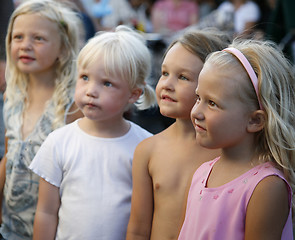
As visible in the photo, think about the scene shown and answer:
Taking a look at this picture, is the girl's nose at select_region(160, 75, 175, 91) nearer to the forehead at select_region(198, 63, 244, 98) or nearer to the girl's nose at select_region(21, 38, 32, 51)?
the forehead at select_region(198, 63, 244, 98)

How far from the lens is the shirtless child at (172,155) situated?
6.35 ft

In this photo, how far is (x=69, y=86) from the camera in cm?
274

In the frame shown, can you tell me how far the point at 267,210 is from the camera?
1.58m

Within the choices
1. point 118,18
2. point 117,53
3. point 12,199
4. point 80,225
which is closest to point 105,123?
point 117,53

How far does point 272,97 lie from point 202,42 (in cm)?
47

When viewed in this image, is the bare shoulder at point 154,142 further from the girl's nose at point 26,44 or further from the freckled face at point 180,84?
the girl's nose at point 26,44

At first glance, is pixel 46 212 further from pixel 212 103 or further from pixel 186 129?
pixel 212 103

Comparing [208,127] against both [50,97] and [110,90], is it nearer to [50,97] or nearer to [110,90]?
[110,90]

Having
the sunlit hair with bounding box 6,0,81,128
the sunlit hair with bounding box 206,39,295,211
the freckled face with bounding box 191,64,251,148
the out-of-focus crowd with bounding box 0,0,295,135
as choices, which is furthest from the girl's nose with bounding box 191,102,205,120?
the out-of-focus crowd with bounding box 0,0,295,135

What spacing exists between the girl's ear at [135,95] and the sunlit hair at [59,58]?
1.62 ft

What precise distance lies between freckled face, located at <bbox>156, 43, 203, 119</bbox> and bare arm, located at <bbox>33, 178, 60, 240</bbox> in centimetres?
70

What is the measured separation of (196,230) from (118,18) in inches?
291

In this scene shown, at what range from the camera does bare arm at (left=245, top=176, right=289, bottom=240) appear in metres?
1.58

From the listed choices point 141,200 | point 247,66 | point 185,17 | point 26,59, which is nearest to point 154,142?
point 141,200
